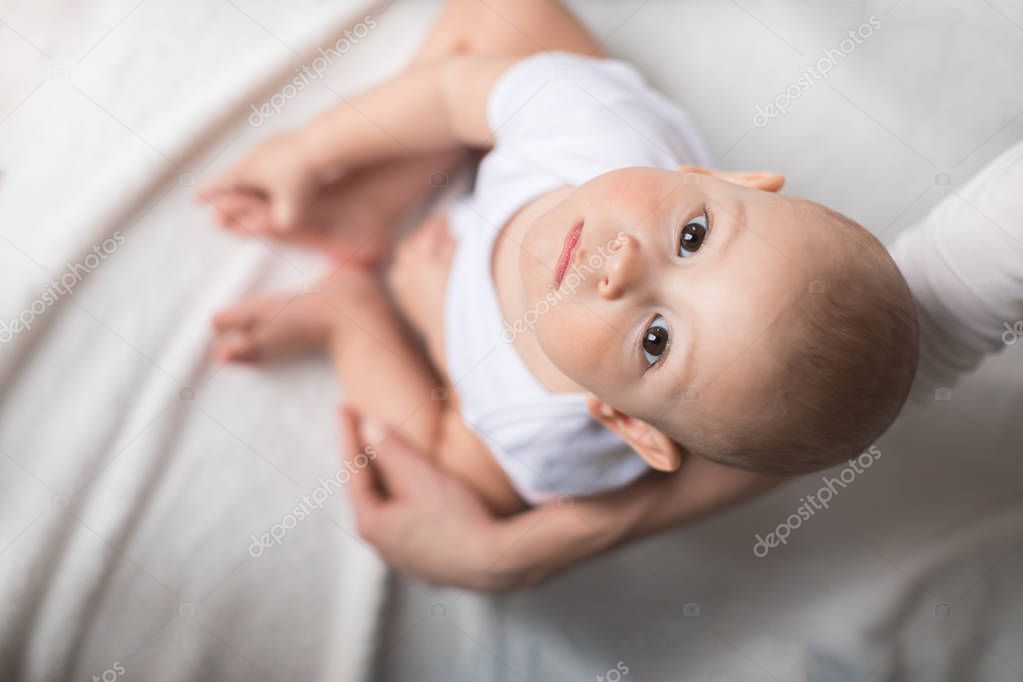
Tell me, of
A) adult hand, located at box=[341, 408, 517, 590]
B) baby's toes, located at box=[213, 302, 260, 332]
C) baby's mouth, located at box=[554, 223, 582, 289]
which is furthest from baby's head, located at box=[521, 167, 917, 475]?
baby's toes, located at box=[213, 302, 260, 332]

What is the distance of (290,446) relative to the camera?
871 mm

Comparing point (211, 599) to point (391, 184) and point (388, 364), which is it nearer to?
point (388, 364)

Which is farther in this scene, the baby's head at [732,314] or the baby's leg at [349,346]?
the baby's leg at [349,346]

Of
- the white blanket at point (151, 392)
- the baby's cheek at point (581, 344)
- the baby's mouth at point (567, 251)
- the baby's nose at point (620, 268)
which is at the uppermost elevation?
the baby's nose at point (620, 268)

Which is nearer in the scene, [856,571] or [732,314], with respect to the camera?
[732,314]

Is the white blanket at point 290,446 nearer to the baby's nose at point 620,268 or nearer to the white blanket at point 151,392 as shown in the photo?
the white blanket at point 151,392

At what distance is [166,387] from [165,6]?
43 centimetres

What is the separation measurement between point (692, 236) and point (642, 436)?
0.19 metres

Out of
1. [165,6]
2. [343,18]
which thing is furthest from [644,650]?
[165,6]

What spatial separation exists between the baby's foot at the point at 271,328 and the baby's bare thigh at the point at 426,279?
11 centimetres

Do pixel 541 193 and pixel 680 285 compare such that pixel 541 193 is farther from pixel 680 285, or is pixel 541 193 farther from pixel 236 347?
pixel 236 347

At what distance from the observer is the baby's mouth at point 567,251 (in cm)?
63

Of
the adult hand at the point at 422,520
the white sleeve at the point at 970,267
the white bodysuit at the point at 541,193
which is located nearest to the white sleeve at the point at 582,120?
the white bodysuit at the point at 541,193

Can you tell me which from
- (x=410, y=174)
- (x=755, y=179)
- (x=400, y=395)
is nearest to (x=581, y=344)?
(x=755, y=179)
